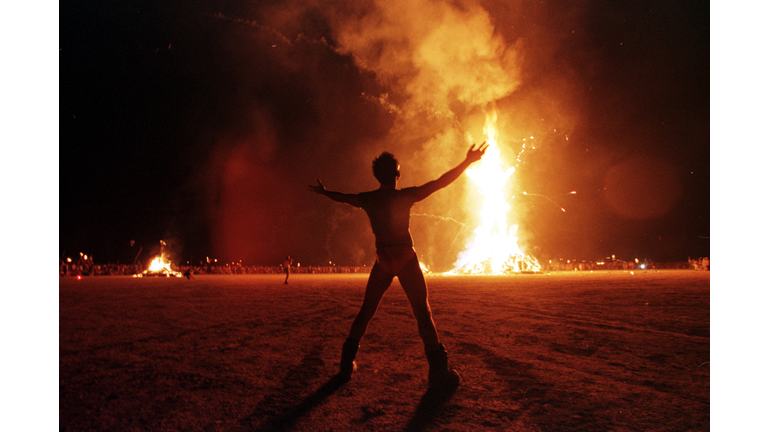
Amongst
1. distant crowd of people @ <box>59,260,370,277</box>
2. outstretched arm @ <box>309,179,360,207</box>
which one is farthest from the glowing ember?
outstretched arm @ <box>309,179,360,207</box>

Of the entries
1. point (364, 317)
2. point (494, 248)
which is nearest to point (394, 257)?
point (364, 317)

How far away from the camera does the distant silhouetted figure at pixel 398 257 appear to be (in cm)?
286

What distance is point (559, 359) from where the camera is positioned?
3.68 meters

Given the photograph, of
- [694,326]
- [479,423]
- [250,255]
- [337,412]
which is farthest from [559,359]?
[250,255]

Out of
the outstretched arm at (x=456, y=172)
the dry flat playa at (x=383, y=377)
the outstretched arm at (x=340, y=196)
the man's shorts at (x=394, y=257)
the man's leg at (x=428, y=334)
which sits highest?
the outstretched arm at (x=456, y=172)

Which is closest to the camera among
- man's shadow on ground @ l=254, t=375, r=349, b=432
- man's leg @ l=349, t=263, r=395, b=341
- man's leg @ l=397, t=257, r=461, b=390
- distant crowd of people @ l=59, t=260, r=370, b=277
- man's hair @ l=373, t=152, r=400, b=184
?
man's shadow on ground @ l=254, t=375, r=349, b=432

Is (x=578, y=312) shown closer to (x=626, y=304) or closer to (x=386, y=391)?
(x=626, y=304)

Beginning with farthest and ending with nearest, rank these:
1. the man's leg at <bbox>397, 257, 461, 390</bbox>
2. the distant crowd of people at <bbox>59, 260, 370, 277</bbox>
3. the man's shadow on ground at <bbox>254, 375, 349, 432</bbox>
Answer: the distant crowd of people at <bbox>59, 260, 370, 277</bbox>, the man's leg at <bbox>397, 257, 461, 390</bbox>, the man's shadow on ground at <bbox>254, 375, 349, 432</bbox>

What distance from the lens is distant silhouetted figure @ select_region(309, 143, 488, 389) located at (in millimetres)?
2859

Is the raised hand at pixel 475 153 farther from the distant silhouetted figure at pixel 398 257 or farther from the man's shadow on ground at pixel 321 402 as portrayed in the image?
the man's shadow on ground at pixel 321 402

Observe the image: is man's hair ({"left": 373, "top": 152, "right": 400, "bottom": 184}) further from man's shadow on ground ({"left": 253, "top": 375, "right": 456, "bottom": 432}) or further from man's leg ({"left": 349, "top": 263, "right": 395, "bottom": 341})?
man's shadow on ground ({"left": 253, "top": 375, "right": 456, "bottom": 432})

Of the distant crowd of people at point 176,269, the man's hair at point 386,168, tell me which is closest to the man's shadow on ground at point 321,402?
the man's hair at point 386,168

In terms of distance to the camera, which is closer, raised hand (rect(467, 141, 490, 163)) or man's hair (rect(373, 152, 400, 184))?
raised hand (rect(467, 141, 490, 163))

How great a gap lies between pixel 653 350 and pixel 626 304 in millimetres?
4927
